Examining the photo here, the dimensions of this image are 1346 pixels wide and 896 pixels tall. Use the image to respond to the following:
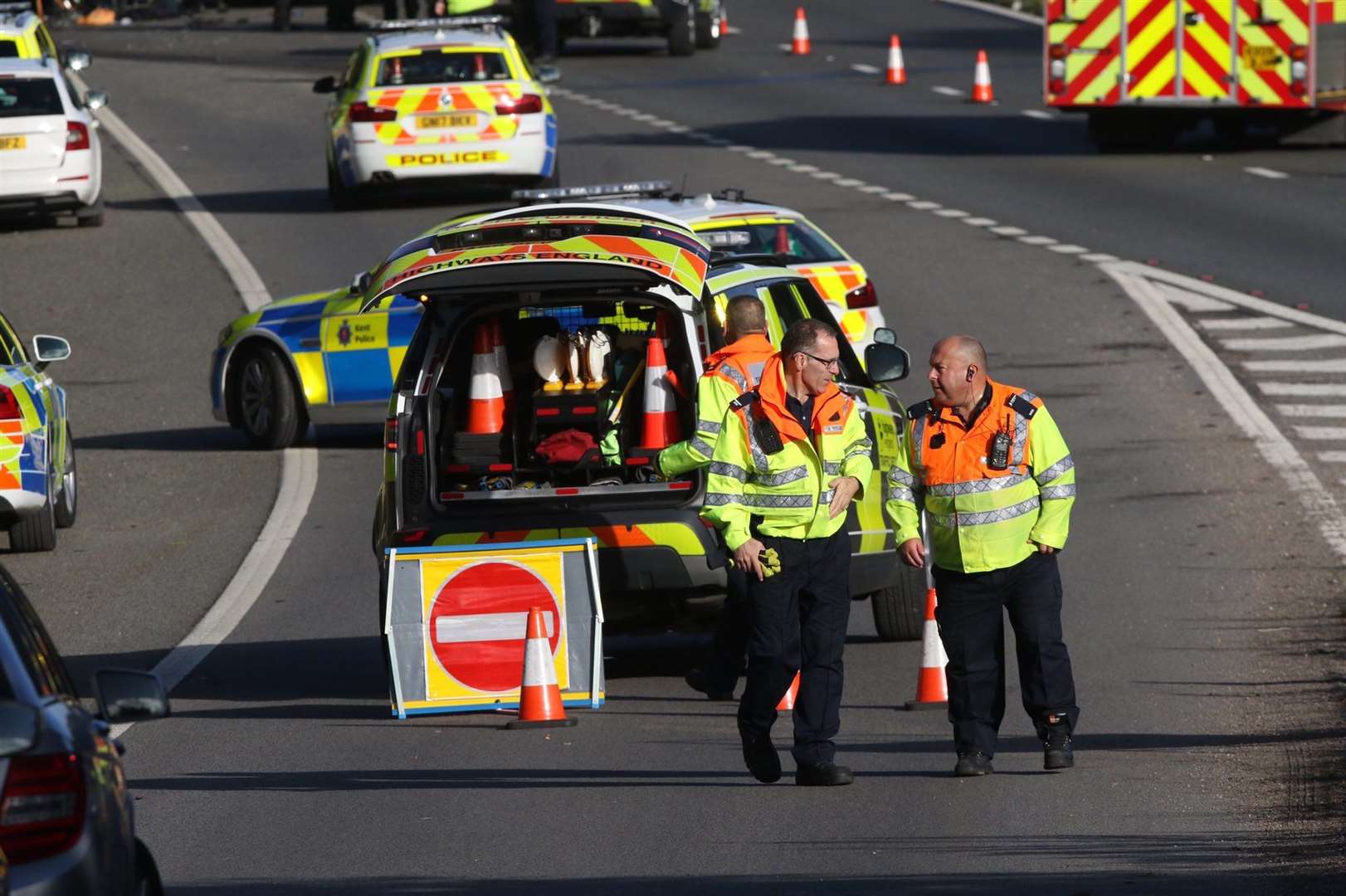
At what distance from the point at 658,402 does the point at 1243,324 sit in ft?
37.8

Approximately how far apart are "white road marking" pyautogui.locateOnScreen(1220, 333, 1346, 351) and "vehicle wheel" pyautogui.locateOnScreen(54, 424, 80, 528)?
897 centimetres

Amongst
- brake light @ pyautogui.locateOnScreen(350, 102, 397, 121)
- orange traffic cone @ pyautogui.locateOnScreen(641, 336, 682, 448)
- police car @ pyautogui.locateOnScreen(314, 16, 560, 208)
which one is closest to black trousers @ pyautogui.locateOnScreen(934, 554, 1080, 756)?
orange traffic cone @ pyautogui.locateOnScreen(641, 336, 682, 448)

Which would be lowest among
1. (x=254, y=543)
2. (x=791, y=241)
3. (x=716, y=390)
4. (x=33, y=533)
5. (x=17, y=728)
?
(x=254, y=543)

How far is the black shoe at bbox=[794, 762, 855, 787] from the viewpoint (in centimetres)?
956

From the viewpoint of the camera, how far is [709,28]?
46.9 metres

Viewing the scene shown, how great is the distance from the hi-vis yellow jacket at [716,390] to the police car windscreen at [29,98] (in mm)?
18804

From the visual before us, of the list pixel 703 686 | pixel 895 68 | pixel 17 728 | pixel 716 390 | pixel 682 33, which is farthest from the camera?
pixel 682 33

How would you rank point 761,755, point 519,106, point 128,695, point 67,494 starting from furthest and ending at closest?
point 519,106
point 67,494
point 761,755
point 128,695

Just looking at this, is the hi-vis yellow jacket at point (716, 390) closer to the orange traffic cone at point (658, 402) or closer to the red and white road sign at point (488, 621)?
the orange traffic cone at point (658, 402)

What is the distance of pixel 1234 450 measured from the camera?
1755 cm

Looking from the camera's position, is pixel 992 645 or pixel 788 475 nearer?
pixel 788 475

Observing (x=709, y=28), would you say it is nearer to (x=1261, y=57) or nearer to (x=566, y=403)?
(x=1261, y=57)

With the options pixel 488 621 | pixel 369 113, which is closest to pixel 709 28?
pixel 369 113

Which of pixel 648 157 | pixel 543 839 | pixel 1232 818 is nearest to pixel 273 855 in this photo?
pixel 543 839
